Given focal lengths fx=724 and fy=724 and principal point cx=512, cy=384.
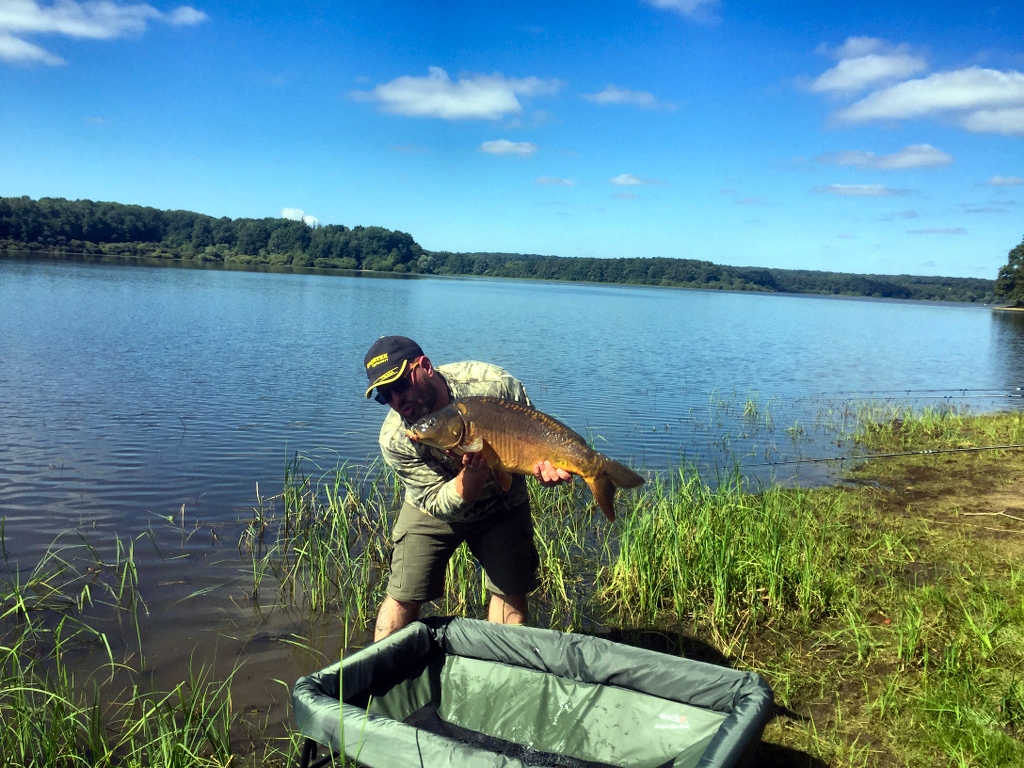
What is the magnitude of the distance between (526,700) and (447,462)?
4.23 feet

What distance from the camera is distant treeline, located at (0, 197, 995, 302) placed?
76.6 m

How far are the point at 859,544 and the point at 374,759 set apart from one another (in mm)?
4806

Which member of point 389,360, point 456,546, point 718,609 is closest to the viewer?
point 389,360

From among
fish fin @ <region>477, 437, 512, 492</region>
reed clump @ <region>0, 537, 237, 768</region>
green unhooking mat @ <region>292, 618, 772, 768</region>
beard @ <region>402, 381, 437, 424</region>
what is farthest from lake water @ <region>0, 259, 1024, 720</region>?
fish fin @ <region>477, 437, 512, 492</region>

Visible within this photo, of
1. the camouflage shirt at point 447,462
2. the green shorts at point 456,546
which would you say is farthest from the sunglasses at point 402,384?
the green shorts at point 456,546

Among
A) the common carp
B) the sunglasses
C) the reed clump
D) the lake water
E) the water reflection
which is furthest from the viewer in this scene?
the water reflection

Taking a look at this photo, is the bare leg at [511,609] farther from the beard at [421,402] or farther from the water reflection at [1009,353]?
the water reflection at [1009,353]

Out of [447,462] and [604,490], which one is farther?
[447,462]

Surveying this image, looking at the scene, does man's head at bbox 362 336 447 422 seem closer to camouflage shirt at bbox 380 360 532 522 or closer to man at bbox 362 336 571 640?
man at bbox 362 336 571 640

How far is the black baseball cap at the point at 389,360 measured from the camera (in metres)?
3.62

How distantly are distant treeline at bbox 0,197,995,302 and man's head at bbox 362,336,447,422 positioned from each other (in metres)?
80.6

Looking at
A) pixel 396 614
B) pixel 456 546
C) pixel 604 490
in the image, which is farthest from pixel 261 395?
pixel 604 490

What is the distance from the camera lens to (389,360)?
11.9ft

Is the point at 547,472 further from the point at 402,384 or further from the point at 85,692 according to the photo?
the point at 85,692
